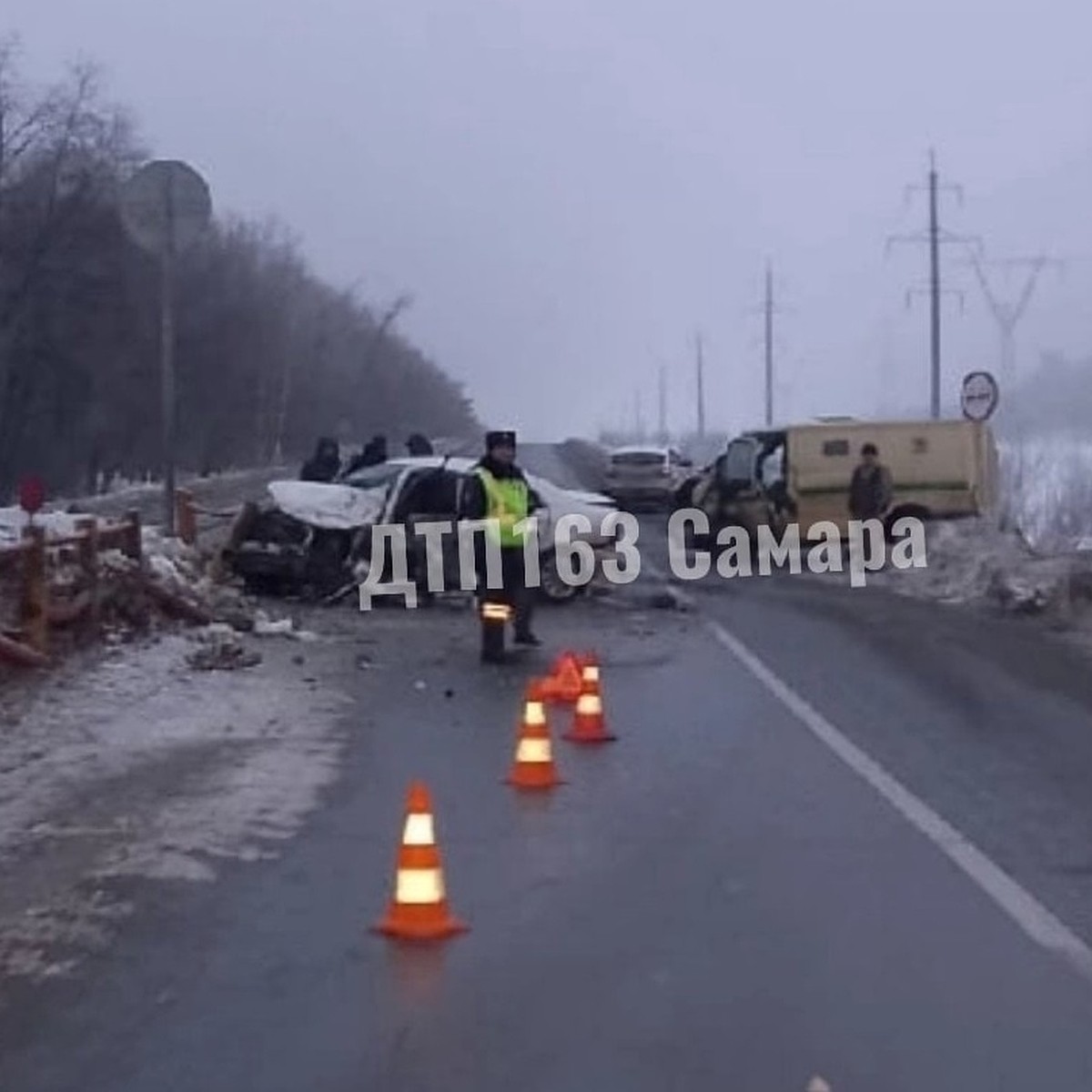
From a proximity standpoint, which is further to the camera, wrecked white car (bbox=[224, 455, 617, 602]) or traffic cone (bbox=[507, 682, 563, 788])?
wrecked white car (bbox=[224, 455, 617, 602])

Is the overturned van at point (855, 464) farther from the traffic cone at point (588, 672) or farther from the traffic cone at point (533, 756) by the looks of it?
the traffic cone at point (533, 756)

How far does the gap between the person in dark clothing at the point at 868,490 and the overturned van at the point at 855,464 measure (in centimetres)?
168

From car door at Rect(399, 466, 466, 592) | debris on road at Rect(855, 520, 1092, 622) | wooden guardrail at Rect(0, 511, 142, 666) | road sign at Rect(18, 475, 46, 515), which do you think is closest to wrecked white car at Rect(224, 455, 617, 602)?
car door at Rect(399, 466, 466, 592)

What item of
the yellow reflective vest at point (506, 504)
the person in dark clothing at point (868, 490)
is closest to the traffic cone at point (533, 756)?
the yellow reflective vest at point (506, 504)

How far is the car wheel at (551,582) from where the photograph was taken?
27.9m

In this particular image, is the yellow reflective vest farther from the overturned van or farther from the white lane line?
the overturned van

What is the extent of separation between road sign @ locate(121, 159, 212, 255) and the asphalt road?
331 inches

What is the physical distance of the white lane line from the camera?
31.5ft

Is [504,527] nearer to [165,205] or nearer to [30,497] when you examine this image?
[30,497]

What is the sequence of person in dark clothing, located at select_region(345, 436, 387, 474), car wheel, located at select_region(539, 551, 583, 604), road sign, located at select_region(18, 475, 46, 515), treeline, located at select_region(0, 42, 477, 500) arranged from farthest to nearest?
treeline, located at select_region(0, 42, 477, 500)
person in dark clothing, located at select_region(345, 436, 387, 474)
car wheel, located at select_region(539, 551, 583, 604)
road sign, located at select_region(18, 475, 46, 515)

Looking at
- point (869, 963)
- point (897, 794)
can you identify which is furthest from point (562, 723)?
point (869, 963)

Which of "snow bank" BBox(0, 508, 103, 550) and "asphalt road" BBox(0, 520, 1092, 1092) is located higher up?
"snow bank" BBox(0, 508, 103, 550)

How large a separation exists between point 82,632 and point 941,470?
65.2 ft

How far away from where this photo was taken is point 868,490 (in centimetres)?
3572
